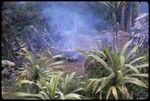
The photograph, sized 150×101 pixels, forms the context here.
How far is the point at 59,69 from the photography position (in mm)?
6125

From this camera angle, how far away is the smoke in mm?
8227

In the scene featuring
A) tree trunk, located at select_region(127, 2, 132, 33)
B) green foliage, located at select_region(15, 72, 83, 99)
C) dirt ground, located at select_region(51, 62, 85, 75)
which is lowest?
green foliage, located at select_region(15, 72, 83, 99)

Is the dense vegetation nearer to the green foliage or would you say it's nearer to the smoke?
the green foliage

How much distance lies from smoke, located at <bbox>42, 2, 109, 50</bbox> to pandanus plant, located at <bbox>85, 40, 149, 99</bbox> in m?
2.81

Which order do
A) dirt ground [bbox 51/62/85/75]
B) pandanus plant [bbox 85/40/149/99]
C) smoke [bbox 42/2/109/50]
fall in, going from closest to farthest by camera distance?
pandanus plant [bbox 85/40/149/99] → dirt ground [bbox 51/62/85/75] → smoke [bbox 42/2/109/50]

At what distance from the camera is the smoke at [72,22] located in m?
8.23

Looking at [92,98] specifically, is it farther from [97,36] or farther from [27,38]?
[97,36]

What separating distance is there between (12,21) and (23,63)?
88 cm

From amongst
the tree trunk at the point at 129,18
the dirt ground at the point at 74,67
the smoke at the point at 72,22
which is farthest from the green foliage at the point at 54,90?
the tree trunk at the point at 129,18

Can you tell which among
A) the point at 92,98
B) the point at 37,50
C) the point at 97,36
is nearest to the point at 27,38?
the point at 37,50

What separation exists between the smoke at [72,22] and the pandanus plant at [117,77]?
2.81 metres

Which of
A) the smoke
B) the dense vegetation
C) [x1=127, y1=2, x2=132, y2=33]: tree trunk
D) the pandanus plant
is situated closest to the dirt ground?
the dense vegetation

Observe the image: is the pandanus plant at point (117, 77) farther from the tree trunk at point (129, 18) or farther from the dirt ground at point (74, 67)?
the tree trunk at point (129, 18)

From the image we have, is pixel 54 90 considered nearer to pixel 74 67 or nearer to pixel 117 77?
pixel 117 77
